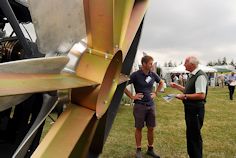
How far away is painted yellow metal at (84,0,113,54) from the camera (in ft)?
8.61

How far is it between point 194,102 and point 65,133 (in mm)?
3909

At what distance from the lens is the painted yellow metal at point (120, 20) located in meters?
2.70

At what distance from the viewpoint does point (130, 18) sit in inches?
123

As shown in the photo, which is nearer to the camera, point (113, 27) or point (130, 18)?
point (113, 27)

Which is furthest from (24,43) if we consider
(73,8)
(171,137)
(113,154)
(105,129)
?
(171,137)

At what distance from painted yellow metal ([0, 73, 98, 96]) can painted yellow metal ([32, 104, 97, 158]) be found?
24cm

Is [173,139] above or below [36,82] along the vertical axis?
below

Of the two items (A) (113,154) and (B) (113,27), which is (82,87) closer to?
(B) (113,27)

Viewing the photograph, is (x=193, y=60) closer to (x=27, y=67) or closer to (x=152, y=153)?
(x=152, y=153)

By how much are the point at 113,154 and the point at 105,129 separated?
409cm

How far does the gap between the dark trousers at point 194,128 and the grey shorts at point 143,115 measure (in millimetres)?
1085

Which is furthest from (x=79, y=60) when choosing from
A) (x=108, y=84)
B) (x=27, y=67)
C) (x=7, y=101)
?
(x=7, y=101)

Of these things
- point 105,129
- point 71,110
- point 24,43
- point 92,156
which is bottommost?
point 92,156

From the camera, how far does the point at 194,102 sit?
19.7 ft
